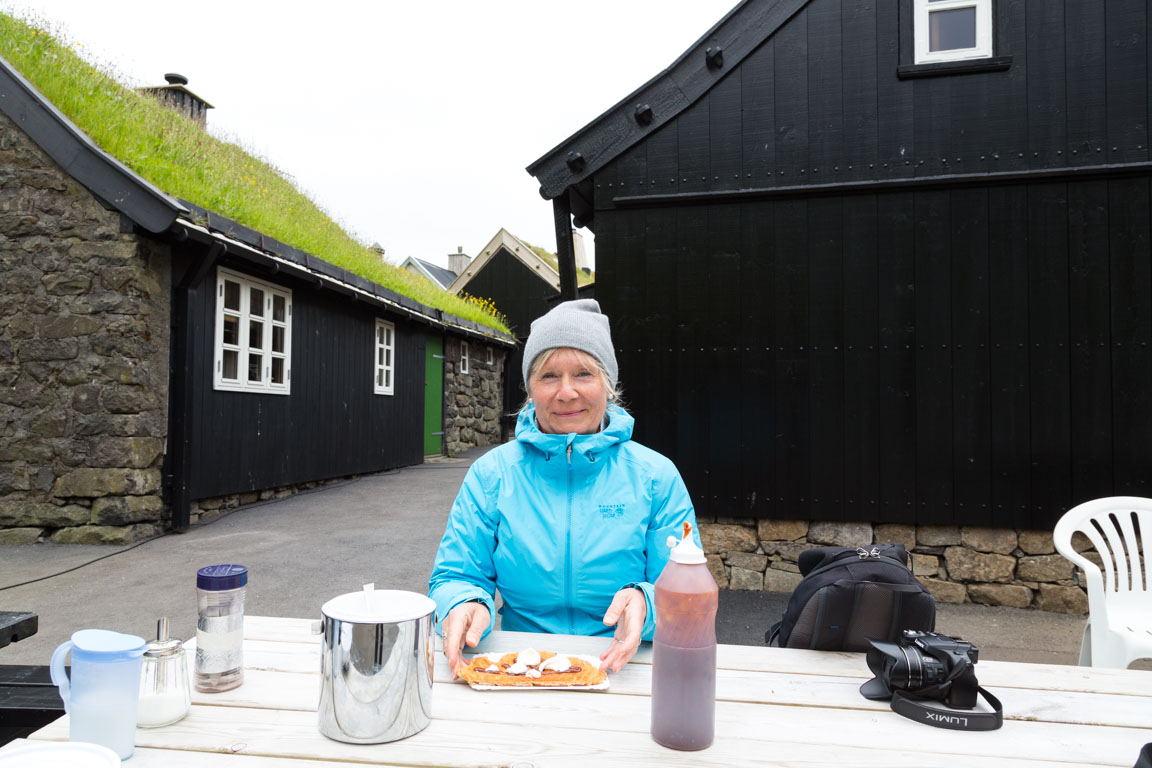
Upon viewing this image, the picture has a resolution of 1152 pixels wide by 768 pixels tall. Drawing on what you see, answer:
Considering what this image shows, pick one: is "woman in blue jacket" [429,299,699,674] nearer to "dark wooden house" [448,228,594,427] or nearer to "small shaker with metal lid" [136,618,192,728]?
"small shaker with metal lid" [136,618,192,728]

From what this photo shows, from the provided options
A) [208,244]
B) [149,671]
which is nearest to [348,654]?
[149,671]

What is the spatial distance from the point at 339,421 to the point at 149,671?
9.13 meters

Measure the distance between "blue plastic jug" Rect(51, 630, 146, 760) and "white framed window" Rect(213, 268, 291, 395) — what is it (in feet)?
22.3

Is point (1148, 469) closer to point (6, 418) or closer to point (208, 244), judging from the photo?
point (208, 244)

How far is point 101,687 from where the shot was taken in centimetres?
102

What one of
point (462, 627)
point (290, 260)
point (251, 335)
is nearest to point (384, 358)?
point (251, 335)

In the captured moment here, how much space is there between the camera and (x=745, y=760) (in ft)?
3.46

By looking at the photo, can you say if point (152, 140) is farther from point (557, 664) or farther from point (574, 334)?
point (557, 664)

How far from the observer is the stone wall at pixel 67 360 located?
591 centimetres

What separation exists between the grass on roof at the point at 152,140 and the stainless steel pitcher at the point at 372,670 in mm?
6910

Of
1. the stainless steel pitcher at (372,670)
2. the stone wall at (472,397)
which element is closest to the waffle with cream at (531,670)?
the stainless steel pitcher at (372,670)

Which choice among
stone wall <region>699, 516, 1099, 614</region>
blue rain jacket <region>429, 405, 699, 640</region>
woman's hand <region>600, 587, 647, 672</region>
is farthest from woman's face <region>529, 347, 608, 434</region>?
stone wall <region>699, 516, 1099, 614</region>

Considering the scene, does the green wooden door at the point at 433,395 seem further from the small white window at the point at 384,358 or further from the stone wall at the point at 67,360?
the stone wall at the point at 67,360

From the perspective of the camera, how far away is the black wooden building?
4.70 meters
